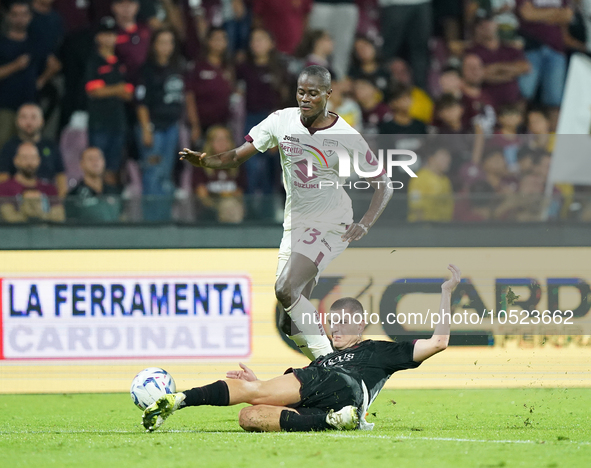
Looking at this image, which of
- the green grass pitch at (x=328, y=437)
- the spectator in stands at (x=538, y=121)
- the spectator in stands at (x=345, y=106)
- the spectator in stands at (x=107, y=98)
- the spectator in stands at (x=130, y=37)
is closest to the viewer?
the green grass pitch at (x=328, y=437)

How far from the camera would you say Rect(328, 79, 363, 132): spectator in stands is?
33.9 ft

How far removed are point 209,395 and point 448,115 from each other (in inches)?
217

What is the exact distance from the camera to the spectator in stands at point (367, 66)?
1088 cm

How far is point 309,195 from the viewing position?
702cm

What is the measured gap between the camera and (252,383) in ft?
19.7

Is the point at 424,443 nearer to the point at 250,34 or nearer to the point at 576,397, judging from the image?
the point at 576,397

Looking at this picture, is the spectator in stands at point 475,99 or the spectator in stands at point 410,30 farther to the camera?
the spectator in stands at point 410,30

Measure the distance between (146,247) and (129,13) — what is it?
332 cm

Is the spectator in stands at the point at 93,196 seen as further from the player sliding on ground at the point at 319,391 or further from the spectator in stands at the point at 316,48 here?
the player sliding on ground at the point at 319,391

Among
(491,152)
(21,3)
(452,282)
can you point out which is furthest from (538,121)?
(21,3)

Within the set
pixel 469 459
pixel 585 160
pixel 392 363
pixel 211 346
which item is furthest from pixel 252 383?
pixel 585 160

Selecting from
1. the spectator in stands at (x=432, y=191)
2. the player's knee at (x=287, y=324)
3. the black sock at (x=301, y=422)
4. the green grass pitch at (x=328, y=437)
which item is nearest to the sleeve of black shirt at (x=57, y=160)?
the green grass pitch at (x=328, y=437)

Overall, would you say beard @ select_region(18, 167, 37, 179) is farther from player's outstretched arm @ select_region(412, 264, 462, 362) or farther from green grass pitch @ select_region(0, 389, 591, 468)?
player's outstretched arm @ select_region(412, 264, 462, 362)

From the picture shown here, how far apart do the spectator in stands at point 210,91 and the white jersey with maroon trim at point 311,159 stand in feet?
11.5
